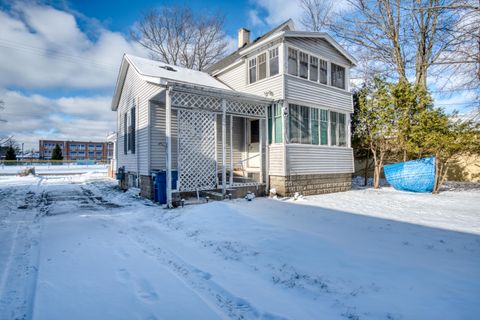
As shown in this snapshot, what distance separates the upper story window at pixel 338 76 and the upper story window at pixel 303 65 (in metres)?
1.93

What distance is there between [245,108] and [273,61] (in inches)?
88.9

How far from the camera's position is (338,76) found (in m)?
12.2

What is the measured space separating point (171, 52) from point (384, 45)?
17.4m

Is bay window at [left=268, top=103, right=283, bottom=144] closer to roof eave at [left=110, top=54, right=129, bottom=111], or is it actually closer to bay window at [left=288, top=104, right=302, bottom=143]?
bay window at [left=288, top=104, right=302, bottom=143]

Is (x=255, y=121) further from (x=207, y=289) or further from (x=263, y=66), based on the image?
(x=207, y=289)

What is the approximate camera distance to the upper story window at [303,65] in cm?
1039

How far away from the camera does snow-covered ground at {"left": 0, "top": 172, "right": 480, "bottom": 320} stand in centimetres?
265

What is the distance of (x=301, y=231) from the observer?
4.99 m

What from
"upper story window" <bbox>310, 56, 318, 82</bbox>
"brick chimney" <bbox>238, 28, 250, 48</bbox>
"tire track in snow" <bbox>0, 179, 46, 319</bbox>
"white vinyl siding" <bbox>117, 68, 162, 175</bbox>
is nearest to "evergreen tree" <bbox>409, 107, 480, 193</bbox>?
"upper story window" <bbox>310, 56, 318, 82</bbox>

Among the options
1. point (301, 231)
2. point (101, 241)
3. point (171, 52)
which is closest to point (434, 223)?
point (301, 231)

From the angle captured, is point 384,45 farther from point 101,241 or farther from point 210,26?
point 101,241

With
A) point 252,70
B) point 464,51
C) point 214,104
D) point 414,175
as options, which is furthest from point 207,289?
point 464,51

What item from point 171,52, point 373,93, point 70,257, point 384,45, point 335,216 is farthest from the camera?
point 171,52

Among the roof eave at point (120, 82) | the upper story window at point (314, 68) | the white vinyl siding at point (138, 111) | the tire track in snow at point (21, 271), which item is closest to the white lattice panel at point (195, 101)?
the white vinyl siding at point (138, 111)
